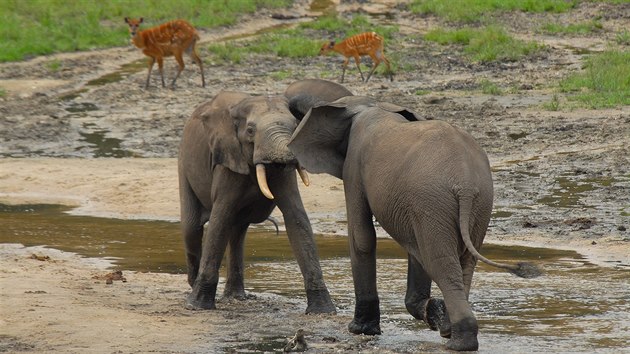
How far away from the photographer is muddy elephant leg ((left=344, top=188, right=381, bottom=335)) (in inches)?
296

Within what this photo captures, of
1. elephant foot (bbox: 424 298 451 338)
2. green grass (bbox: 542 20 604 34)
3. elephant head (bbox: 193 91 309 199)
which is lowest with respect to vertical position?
green grass (bbox: 542 20 604 34)

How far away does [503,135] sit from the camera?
1639 centimetres

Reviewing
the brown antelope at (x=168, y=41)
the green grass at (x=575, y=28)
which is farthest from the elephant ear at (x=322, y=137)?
the green grass at (x=575, y=28)

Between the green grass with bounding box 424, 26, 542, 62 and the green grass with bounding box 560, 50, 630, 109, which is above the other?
the green grass with bounding box 560, 50, 630, 109

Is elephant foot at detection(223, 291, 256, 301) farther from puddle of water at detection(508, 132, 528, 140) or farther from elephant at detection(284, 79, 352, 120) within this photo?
puddle of water at detection(508, 132, 528, 140)

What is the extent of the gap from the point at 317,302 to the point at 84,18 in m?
21.2

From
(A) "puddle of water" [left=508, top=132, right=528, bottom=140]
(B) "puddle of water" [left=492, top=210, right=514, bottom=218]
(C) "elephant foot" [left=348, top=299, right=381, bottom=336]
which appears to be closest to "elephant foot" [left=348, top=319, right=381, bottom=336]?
(C) "elephant foot" [left=348, top=299, right=381, bottom=336]

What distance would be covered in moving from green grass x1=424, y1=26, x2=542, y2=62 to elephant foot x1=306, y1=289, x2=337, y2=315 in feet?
46.9

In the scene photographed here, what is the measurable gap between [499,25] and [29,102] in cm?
1136

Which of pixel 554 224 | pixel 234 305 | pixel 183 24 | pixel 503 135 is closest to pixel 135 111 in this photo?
pixel 183 24

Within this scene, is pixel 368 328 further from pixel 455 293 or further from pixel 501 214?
pixel 501 214

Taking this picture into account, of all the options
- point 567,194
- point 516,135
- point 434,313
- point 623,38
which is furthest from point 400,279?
point 623,38

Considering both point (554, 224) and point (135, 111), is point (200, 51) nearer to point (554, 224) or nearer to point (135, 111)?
Result: point (135, 111)

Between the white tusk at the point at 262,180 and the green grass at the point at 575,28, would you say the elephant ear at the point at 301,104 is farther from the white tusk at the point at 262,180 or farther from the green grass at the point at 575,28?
the green grass at the point at 575,28
